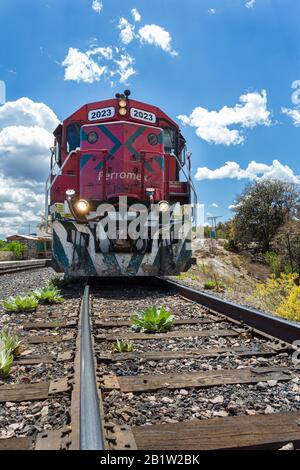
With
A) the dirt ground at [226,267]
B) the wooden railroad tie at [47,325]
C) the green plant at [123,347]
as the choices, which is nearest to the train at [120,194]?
the wooden railroad tie at [47,325]

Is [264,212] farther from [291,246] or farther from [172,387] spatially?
[172,387]

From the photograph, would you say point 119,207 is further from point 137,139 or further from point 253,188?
point 253,188

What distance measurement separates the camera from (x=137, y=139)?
706 cm

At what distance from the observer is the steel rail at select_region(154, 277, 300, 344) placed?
3.07m

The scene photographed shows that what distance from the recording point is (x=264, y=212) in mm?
21969

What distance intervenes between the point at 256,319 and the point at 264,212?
764 inches

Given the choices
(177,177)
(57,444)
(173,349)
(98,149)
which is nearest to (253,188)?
(177,177)

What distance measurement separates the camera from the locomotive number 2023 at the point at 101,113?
23.1 feet

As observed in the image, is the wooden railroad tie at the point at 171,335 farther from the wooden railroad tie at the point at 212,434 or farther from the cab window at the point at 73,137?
the cab window at the point at 73,137

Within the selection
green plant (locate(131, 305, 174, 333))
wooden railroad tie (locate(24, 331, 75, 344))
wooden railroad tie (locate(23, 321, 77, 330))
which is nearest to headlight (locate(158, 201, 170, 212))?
green plant (locate(131, 305, 174, 333))

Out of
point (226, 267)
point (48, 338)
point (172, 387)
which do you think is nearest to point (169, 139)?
point (48, 338)

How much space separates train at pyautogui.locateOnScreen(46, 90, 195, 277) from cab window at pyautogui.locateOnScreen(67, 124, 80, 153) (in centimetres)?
2

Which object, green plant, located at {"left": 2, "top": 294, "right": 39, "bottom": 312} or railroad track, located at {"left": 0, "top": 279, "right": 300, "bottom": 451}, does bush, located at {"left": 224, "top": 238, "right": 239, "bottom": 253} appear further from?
railroad track, located at {"left": 0, "top": 279, "right": 300, "bottom": 451}

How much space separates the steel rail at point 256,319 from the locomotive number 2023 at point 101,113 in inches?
153
